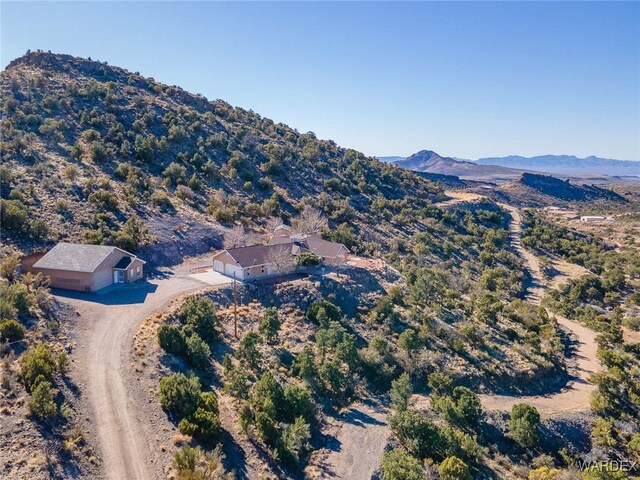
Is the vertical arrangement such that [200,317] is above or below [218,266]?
below

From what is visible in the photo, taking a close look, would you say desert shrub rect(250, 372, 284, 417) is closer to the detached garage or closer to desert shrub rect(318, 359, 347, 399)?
desert shrub rect(318, 359, 347, 399)

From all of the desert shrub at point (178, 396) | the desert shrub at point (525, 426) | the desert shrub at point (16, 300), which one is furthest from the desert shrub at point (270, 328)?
the desert shrub at point (525, 426)

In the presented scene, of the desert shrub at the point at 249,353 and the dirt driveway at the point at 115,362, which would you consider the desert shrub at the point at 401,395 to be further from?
the dirt driveway at the point at 115,362

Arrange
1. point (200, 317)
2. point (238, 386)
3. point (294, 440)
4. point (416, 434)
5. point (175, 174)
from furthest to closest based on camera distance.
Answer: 1. point (175, 174)
2. point (200, 317)
3. point (238, 386)
4. point (416, 434)
5. point (294, 440)

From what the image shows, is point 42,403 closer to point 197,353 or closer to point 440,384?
point 197,353

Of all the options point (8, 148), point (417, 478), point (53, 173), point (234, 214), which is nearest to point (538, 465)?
point (417, 478)

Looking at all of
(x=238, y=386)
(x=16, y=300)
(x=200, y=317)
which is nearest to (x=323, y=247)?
(x=200, y=317)

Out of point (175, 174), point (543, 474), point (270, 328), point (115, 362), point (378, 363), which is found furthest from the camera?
point (175, 174)
